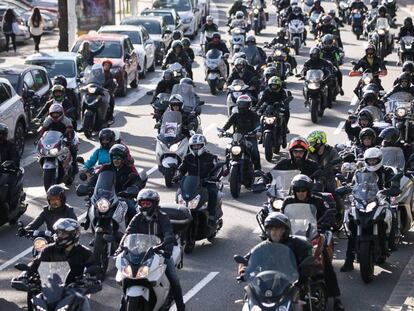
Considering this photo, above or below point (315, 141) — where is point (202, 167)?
below

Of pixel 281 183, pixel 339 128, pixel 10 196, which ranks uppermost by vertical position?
pixel 281 183

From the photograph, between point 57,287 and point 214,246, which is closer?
point 57,287

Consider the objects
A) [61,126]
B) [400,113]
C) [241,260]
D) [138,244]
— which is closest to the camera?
[241,260]

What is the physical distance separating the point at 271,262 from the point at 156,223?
1.91 meters

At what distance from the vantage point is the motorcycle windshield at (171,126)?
21.5 m

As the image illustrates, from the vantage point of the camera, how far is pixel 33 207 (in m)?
19.8

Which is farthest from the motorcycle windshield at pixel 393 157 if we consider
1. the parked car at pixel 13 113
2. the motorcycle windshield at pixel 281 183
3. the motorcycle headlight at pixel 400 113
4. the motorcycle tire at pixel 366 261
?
the parked car at pixel 13 113

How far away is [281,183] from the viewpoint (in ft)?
52.9

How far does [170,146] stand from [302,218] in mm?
7623

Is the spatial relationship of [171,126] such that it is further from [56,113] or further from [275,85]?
[275,85]

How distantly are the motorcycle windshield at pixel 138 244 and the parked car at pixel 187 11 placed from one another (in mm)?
32270

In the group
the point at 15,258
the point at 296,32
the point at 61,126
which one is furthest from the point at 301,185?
the point at 296,32

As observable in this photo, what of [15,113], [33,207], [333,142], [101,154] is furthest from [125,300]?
[333,142]

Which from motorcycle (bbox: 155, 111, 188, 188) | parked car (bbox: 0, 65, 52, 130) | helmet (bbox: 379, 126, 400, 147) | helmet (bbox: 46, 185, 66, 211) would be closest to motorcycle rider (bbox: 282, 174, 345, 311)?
helmet (bbox: 46, 185, 66, 211)
